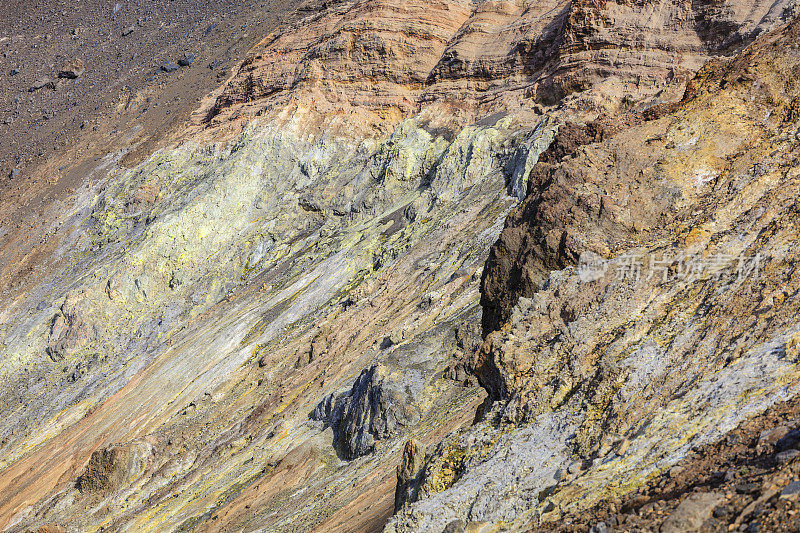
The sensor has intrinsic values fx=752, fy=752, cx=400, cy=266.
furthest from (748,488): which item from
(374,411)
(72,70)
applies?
(72,70)

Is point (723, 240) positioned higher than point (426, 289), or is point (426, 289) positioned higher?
point (723, 240)

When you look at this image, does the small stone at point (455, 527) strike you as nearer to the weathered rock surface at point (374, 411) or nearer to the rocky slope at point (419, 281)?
the rocky slope at point (419, 281)

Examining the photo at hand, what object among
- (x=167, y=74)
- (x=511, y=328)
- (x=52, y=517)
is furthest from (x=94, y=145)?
(x=511, y=328)

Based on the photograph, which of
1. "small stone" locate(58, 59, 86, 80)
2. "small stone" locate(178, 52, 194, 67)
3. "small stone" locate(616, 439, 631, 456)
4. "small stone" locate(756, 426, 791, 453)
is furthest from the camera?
"small stone" locate(58, 59, 86, 80)

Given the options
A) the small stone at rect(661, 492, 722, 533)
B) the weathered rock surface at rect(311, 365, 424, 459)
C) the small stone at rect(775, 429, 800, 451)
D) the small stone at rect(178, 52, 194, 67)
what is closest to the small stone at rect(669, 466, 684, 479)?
the small stone at rect(661, 492, 722, 533)

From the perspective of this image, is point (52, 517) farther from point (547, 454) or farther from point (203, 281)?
point (547, 454)

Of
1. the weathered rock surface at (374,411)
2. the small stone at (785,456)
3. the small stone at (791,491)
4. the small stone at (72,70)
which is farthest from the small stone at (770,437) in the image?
the small stone at (72,70)

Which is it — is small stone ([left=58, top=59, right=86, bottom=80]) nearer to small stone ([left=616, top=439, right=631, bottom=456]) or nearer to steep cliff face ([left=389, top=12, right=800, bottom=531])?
steep cliff face ([left=389, top=12, right=800, bottom=531])

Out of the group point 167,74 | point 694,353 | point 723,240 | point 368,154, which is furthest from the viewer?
point 167,74

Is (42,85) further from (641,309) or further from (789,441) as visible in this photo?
A: (789,441)
